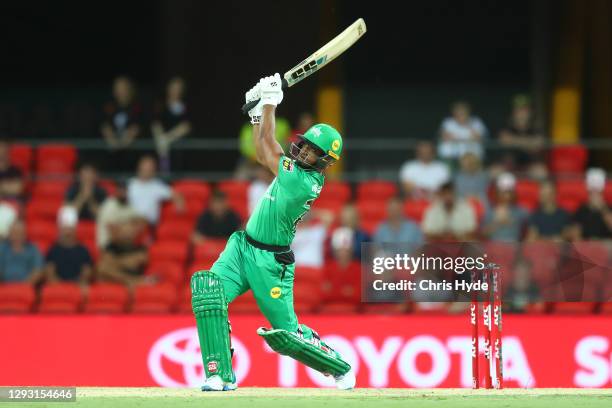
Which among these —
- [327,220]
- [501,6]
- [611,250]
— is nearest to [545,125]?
[501,6]

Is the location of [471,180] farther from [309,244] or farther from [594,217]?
[309,244]

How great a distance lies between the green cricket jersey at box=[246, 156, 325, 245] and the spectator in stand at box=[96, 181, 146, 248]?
6.14 metres

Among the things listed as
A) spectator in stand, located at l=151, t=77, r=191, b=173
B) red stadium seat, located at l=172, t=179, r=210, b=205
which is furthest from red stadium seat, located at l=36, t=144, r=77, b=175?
red stadium seat, located at l=172, t=179, r=210, b=205

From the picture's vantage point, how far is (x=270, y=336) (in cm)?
864

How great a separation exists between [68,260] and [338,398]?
6.60 m

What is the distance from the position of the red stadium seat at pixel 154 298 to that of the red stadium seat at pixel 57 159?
3.49 metres

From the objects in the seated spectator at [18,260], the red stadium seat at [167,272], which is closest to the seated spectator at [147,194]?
the red stadium seat at [167,272]

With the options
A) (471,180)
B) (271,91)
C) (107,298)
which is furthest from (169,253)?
(271,91)

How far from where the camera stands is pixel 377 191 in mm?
16016

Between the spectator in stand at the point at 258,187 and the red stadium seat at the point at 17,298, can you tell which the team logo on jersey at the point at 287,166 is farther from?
the spectator in stand at the point at 258,187

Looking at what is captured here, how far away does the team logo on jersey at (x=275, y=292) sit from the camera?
28.7 feet

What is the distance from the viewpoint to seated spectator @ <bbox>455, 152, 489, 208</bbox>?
50.5 ft

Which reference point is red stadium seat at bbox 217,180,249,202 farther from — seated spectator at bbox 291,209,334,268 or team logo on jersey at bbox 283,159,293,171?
team logo on jersey at bbox 283,159,293,171

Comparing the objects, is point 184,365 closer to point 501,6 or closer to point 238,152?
point 238,152
